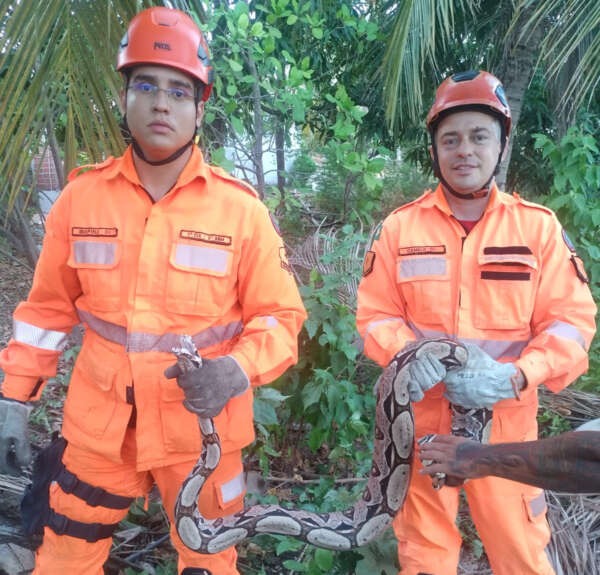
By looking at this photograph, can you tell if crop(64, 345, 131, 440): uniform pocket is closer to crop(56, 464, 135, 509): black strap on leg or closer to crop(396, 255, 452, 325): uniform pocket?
crop(56, 464, 135, 509): black strap on leg

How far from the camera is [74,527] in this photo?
8.29ft

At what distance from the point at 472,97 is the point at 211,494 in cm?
217

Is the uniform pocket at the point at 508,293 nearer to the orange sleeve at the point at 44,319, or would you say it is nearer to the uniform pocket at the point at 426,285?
the uniform pocket at the point at 426,285

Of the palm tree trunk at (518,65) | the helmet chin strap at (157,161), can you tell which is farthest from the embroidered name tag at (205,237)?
the palm tree trunk at (518,65)

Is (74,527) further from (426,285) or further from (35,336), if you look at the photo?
(426,285)

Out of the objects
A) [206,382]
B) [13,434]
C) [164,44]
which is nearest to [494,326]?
[206,382]

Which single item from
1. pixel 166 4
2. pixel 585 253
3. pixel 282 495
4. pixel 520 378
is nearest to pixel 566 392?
pixel 585 253

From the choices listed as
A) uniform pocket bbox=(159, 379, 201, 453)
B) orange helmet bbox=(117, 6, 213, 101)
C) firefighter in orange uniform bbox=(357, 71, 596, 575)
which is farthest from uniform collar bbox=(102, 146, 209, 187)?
firefighter in orange uniform bbox=(357, 71, 596, 575)

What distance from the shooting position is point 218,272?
8.02 feet

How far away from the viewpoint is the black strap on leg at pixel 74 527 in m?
2.52

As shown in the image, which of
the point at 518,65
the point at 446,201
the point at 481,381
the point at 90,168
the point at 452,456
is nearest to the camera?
the point at 452,456

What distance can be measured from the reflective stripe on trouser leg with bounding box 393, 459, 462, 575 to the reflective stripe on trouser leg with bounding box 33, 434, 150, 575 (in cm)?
130

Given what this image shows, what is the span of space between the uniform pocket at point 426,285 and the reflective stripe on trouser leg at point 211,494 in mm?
1089

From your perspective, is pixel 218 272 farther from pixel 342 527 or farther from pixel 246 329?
pixel 342 527
